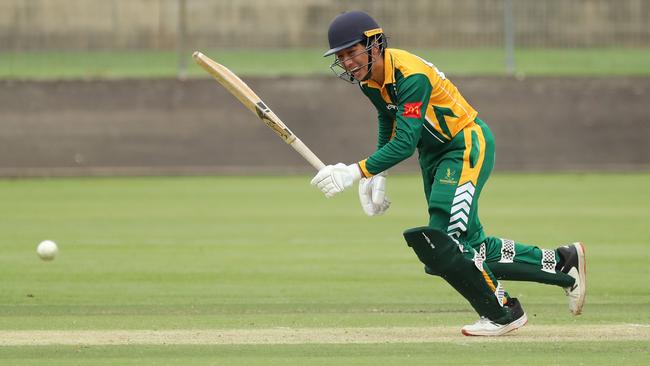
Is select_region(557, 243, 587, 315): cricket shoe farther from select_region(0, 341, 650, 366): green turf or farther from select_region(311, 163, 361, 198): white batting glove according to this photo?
select_region(311, 163, 361, 198): white batting glove

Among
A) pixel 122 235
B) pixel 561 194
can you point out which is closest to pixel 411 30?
pixel 561 194

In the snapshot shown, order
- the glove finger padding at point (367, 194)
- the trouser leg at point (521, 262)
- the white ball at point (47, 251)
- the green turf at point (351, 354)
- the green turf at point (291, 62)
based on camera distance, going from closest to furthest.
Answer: the green turf at point (351, 354) → the trouser leg at point (521, 262) → the glove finger padding at point (367, 194) → the white ball at point (47, 251) → the green turf at point (291, 62)

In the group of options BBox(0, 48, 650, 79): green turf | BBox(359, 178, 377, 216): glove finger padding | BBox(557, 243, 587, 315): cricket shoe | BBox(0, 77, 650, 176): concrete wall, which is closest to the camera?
BBox(557, 243, 587, 315): cricket shoe

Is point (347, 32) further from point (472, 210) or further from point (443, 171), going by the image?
point (472, 210)

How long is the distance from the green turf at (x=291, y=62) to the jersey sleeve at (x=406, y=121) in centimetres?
1340

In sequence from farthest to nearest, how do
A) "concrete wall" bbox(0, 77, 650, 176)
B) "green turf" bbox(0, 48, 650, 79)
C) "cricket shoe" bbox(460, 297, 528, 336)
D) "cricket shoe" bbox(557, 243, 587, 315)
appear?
"green turf" bbox(0, 48, 650, 79)
"concrete wall" bbox(0, 77, 650, 176)
"cricket shoe" bbox(557, 243, 587, 315)
"cricket shoe" bbox(460, 297, 528, 336)

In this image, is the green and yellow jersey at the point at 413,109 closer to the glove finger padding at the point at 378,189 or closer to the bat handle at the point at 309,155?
the glove finger padding at the point at 378,189

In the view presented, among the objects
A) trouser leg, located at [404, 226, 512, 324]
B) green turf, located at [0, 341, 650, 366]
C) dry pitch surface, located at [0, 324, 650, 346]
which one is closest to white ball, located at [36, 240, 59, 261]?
dry pitch surface, located at [0, 324, 650, 346]

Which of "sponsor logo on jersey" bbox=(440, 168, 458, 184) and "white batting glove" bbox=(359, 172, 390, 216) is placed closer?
Result: "sponsor logo on jersey" bbox=(440, 168, 458, 184)

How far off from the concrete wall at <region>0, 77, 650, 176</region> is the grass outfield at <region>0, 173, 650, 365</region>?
245cm

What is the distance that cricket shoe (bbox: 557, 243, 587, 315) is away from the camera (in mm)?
6840

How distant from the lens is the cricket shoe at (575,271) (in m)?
6.84

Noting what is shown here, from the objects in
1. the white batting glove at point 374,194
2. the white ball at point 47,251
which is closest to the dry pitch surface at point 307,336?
the white batting glove at point 374,194

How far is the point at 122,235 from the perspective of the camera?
1170 cm
